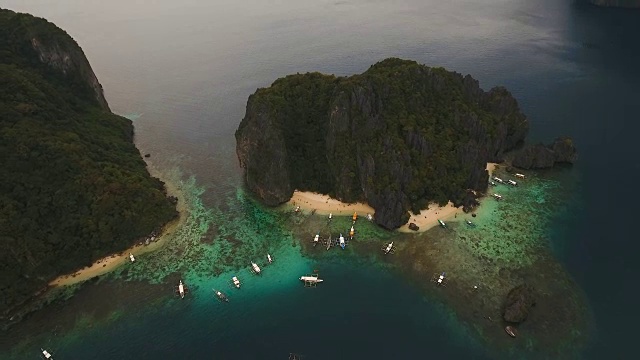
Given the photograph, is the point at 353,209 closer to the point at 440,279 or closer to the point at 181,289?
the point at 440,279

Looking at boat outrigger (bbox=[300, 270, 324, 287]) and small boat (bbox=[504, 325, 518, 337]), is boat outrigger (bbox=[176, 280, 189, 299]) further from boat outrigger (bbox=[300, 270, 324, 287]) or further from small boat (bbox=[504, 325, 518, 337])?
small boat (bbox=[504, 325, 518, 337])

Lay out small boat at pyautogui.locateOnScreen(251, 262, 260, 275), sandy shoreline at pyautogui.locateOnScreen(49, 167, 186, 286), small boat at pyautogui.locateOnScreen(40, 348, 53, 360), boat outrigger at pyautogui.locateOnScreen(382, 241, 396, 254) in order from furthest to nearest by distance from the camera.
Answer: boat outrigger at pyautogui.locateOnScreen(382, 241, 396, 254) → small boat at pyautogui.locateOnScreen(251, 262, 260, 275) → sandy shoreline at pyautogui.locateOnScreen(49, 167, 186, 286) → small boat at pyautogui.locateOnScreen(40, 348, 53, 360)

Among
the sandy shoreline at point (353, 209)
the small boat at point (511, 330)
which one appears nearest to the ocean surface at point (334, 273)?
the small boat at point (511, 330)

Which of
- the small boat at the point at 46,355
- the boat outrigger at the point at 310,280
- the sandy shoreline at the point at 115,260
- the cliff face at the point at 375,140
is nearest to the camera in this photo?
the small boat at the point at 46,355

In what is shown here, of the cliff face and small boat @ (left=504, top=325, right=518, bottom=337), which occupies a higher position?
the cliff face

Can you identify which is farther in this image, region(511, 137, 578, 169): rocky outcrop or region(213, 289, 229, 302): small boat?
region(511, 137, 578, 169): rocky outcrop

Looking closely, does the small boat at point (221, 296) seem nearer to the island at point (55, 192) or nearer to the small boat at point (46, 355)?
the island at point (55, 192)

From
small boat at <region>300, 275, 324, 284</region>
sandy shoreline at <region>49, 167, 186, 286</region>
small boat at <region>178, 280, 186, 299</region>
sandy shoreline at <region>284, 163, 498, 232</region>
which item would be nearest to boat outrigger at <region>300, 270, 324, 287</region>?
small boat at <region>300, 275, 324, 284</region>
